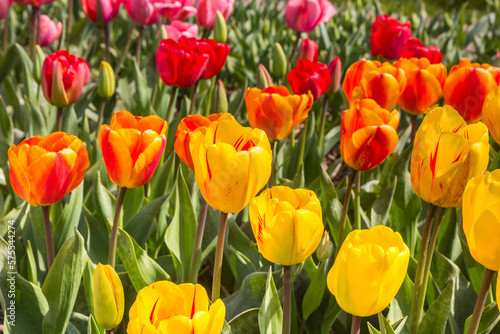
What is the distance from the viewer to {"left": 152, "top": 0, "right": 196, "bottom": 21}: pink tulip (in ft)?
7.00

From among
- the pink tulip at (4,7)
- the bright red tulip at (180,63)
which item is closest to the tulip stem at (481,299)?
the bright red tulip at (180,63)

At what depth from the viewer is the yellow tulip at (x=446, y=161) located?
2.55 ft

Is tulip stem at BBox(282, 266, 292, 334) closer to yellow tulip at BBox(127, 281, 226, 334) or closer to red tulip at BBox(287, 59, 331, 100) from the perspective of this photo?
yellow tulip at BBox(127, 281, 226, 334)

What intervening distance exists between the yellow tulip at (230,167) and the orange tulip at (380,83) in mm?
534

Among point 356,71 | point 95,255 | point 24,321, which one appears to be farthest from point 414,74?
point 24,321

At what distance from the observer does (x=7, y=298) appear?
95 centimetres

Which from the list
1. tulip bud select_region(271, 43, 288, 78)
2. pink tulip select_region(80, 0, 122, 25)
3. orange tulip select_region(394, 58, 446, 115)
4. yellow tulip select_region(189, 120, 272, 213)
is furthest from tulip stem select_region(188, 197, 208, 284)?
pink tulip select_region(80, 0, 122, 25)

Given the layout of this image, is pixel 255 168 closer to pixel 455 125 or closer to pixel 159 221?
pixel 455 125

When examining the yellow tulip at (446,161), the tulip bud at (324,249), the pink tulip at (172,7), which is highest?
the yellow tulip at (446,161)

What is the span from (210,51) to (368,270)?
96 centimetres

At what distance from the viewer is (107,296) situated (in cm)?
76

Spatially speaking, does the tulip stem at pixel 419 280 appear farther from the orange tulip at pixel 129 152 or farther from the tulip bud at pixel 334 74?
the tulip bud at pixel 334 74

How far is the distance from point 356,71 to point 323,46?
1.94 meters

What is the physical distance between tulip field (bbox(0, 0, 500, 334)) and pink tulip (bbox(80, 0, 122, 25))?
29cm
